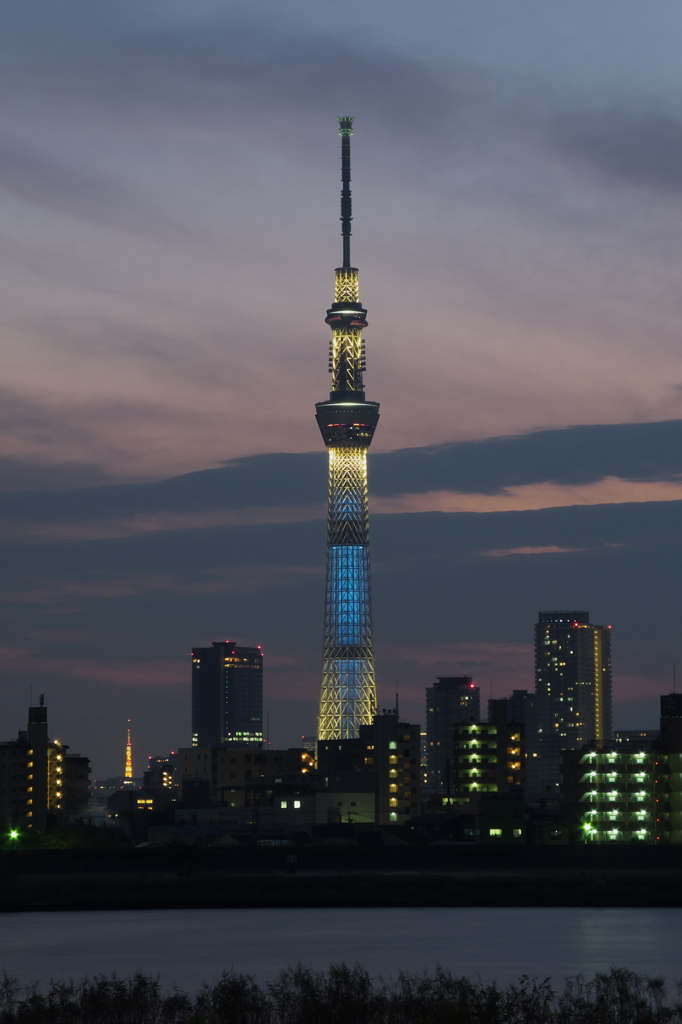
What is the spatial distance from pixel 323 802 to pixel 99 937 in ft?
261

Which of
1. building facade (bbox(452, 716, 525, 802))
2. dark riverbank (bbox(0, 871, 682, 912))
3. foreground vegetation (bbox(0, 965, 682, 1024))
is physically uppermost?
building facade (bbox(452, 716, 525, 802))

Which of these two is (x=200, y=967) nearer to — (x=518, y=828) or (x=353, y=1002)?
(x=353, y=1002)

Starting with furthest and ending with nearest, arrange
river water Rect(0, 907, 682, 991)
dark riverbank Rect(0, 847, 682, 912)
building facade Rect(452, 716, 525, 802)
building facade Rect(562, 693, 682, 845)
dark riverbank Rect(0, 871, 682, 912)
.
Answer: building facade Rect(452, 716, 525, 802) < building facade Rect(562, 693, 682, 845) < dark riverbank Rect(0, 847, 682, 912) < dark riverbank Rect(0, 871, 682, 912) < river water Rect(0, 907, 682, 991)

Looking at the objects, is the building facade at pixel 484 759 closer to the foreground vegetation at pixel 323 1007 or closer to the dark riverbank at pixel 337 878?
the dark riverbank at pixel 337 878

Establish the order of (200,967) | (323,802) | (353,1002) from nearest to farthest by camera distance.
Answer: (353,1002) → (200,967) → (323,802)

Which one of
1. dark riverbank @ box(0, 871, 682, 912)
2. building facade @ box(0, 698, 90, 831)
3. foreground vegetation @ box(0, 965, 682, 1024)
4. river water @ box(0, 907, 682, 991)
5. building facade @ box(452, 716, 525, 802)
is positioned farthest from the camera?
building facade @ box(452, 716, 525, 802)

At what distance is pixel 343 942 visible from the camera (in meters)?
79.4

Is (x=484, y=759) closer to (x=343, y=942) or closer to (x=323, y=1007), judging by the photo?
(x=343, y=942)

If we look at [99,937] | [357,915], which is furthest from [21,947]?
[357,915]

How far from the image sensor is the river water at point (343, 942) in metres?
67.9

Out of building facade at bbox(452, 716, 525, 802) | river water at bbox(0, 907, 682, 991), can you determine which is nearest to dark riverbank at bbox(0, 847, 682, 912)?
river water at bbox(0, 907, 682, 991)

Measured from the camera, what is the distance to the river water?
2675 inches

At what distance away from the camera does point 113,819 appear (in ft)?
605

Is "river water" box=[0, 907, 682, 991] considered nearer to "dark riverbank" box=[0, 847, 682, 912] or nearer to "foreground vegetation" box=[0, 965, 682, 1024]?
"dark riverbank" box=[0, 847, 682, 912]
